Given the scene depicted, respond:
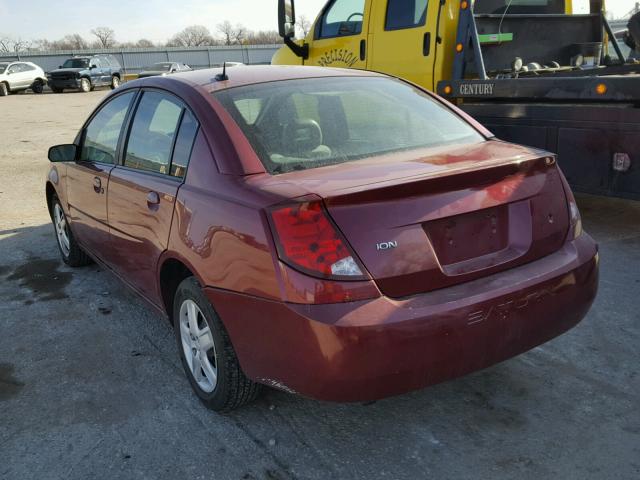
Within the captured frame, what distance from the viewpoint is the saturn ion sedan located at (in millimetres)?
2254

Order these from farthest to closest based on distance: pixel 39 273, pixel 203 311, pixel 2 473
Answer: pixel 39 273, pixel 203 311, pixel 2 473

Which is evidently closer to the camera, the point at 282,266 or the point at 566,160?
the point at 282,266

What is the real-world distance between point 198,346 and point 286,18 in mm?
5133

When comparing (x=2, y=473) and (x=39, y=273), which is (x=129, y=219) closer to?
(x=2, y=473)

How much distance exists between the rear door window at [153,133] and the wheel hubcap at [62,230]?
1.86m

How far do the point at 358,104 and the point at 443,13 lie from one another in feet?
11.8

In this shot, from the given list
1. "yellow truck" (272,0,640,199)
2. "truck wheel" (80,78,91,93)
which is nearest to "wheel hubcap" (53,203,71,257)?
"yellow truck" (272,0,640,199)

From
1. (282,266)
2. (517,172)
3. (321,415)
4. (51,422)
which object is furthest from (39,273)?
(517,172)

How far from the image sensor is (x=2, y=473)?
2578 mm

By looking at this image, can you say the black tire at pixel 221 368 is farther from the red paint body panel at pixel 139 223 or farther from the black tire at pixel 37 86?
the black tire at pixel 37 86

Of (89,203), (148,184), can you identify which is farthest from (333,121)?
(89,203)

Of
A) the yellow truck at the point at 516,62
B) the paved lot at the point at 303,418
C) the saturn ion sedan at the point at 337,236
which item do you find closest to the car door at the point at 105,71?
the yellow truck at the point at 516,62

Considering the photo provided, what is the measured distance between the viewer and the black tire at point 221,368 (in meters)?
2.70

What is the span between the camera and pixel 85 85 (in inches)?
1312
